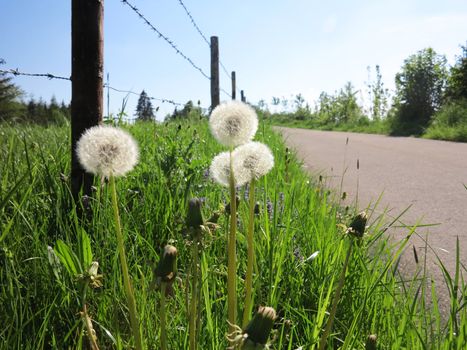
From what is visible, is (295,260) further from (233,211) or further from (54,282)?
(233,211)

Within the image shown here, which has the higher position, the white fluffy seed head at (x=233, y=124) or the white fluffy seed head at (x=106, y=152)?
the white fluffy seed head at (x=233, y=124)

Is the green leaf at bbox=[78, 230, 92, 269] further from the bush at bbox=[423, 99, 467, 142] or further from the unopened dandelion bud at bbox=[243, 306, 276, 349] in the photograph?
the bush at bbox=[423, 99, 467, 142]

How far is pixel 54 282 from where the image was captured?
1638 millimetres

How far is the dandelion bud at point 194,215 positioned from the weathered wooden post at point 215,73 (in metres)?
8.65

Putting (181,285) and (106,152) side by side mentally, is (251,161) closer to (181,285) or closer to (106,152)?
(106,152)

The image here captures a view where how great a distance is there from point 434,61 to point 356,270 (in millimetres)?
23438

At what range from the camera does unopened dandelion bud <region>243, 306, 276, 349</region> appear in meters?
0.78

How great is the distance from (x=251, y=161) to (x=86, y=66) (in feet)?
4.74

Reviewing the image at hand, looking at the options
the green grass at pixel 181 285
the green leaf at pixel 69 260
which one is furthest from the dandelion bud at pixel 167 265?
the green leaf at pixel 69 260

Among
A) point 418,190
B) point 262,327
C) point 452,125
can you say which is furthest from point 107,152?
point 452,125

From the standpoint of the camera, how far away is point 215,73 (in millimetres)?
9664

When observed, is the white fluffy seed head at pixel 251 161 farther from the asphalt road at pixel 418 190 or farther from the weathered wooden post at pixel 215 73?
the weathered wooden post at pixel 215 73

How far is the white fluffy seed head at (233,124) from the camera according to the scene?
1043 mm

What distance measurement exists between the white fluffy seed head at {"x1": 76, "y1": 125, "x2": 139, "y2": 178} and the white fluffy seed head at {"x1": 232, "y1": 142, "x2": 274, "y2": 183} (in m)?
0.25
